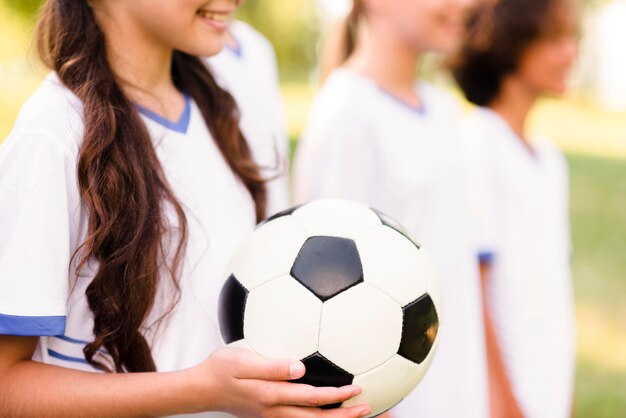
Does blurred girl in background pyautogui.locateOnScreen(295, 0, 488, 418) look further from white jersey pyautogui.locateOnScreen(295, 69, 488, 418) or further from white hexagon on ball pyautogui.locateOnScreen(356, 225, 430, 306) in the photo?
white hexagon on ball pyautogui.locateOnScreen(356, 225, 430, 306)

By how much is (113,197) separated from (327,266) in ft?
1.47

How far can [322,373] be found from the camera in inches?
60.9

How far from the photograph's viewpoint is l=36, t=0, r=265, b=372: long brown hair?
1.63m

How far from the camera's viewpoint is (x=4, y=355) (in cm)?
161

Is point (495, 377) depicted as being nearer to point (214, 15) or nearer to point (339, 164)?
point (339, 164)

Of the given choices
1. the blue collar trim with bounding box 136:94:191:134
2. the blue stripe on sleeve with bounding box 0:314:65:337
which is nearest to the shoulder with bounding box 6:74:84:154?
the blue collar trim with bounding box 136:94:191:134

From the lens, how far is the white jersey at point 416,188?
252 centimetres

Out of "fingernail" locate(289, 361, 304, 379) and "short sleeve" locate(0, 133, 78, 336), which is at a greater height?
"short sleeve" locate(0, 133, 78, 336)

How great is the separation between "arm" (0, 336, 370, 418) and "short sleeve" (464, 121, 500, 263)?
5.09ft

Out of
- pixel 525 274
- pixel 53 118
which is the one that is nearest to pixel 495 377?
pixel 525 274

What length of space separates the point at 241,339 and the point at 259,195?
1.74ft

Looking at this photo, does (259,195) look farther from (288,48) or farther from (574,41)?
(288,48)

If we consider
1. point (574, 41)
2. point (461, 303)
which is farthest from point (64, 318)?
point (574, 41)

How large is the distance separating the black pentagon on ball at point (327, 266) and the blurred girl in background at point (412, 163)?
0.81 metres
